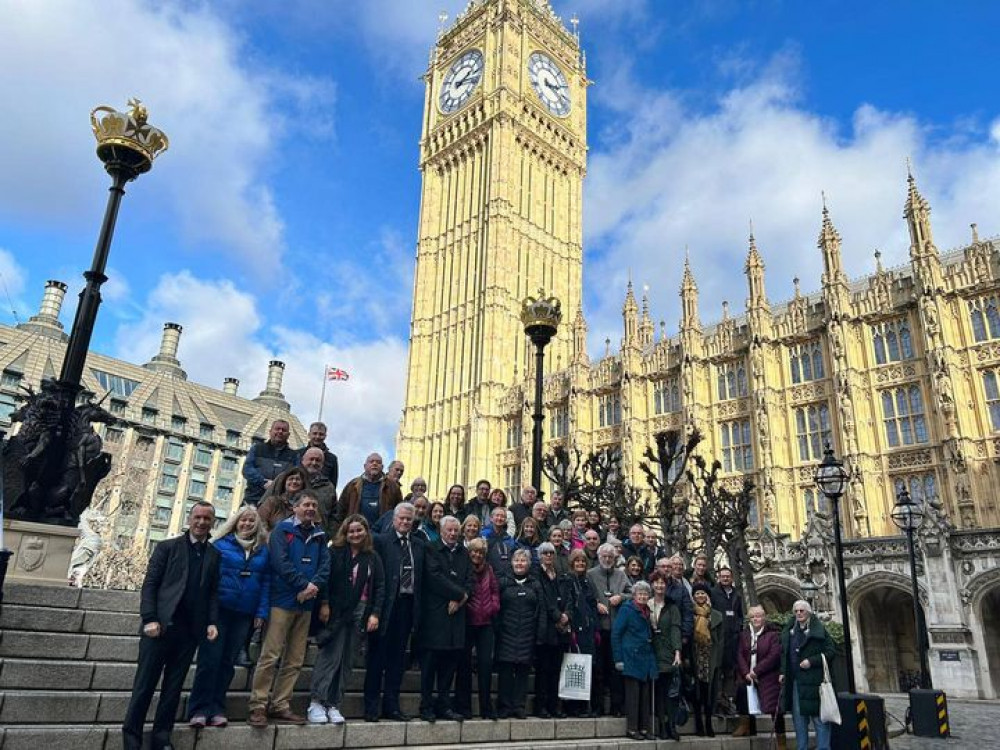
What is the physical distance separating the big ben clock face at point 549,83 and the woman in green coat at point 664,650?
5042 cm

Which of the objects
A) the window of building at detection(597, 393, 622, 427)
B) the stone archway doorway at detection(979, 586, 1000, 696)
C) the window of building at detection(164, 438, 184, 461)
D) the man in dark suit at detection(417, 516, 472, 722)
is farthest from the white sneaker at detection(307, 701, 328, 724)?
the window of building at detection(164, 438, 184, 461)

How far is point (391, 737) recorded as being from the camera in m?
5.89

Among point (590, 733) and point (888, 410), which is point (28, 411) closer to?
point (590, 733)

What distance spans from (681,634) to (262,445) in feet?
17.7

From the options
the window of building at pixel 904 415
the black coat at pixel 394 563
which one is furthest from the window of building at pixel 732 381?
the black coat at pixel 394 563

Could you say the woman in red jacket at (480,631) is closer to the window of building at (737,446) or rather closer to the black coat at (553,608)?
the black coat at (553,608)

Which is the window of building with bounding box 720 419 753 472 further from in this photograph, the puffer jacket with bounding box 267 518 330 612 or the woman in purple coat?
the puffer jacket with bounding box 267 518 330 612

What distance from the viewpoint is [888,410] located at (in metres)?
26.9

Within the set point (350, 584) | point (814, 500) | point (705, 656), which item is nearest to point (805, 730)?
point (705, 656)

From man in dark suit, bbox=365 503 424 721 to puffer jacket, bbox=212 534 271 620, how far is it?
106 cm

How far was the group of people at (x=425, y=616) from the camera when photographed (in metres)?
5.30

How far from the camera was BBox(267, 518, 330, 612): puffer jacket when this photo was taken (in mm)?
5648

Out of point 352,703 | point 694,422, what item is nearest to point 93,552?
point 352,703

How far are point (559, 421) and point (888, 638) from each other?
20.5 m
